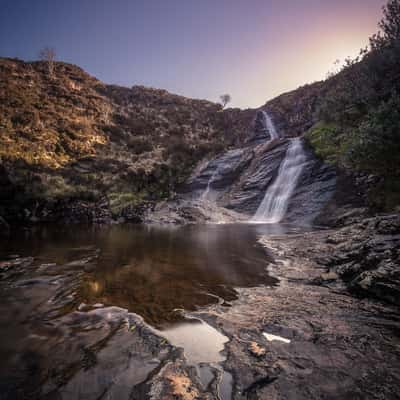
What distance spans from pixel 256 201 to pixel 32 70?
52.9 m

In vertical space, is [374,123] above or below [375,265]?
above

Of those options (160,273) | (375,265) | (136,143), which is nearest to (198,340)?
(160,273)

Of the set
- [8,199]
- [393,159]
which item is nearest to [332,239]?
[393,159]

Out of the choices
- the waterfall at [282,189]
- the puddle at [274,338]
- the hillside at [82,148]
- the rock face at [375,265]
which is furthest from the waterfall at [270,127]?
the puddle at [274,338]

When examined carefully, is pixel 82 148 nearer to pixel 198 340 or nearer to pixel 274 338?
pixel 198 340

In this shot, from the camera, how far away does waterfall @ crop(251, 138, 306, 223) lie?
23.0 metres

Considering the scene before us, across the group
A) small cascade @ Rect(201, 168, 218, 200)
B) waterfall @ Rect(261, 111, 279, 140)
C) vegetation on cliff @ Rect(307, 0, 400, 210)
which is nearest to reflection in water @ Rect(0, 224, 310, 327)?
vegetation on cliff @ Rect(307, 0, 400, 210)

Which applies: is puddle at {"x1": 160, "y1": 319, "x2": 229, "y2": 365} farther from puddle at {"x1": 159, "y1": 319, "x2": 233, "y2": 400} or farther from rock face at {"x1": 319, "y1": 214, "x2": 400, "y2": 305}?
rock face at {"x1": 319, "y1": 214, "x2": 400, "y2": 305}

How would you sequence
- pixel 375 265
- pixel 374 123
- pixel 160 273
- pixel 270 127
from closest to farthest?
1. pixel 375 265
2. pixel 160 273
3. pixel 374 123
4. pixel 270 127

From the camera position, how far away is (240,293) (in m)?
4.79

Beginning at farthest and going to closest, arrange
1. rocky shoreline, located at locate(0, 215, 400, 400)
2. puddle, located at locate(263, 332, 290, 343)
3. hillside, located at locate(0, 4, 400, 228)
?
hillside, located at locate(0, 4, 400, 228)
puddle, located at locate(263, 332, 290, 343)
rocky shoreline, located at locate(0, 215, 400, 400)

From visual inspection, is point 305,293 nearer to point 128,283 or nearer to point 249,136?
point 128,283

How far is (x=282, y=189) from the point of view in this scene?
24.7 m

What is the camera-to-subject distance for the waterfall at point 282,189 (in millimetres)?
22953
